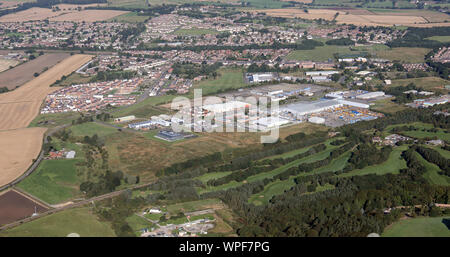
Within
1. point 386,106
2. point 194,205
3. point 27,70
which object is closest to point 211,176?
point 194,205

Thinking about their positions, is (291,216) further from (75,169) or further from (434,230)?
(75,169)

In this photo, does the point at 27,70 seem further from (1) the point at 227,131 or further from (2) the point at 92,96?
(1) the point at 227,131

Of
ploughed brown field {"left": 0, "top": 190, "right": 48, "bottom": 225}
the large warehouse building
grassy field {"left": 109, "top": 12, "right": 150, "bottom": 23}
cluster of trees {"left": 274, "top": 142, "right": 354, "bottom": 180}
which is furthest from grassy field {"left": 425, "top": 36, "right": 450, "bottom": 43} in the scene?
ploughed brown field {"left": 0, "top": 190, "right": 48, "bottom": 225}

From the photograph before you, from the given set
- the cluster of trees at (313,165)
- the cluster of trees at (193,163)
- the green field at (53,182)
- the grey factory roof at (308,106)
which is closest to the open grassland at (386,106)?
the grey factory roof at (308,106)

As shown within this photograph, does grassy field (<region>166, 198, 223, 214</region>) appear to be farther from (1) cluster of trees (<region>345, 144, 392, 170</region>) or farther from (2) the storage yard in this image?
(2) the storage yard

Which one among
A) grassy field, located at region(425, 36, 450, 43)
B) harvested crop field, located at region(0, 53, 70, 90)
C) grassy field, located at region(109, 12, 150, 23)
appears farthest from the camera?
grassy field, located at region(109, 12, 150, 23)

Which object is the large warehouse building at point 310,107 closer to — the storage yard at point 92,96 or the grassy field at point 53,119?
the storage yard at point 92,96

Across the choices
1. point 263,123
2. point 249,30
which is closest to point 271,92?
point 263,123
